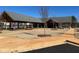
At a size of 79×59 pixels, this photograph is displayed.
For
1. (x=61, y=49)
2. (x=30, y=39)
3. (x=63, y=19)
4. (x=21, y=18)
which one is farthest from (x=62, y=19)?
(x=21, y=18)

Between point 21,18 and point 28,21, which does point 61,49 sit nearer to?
point 28,21

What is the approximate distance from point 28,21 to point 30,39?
0.63m

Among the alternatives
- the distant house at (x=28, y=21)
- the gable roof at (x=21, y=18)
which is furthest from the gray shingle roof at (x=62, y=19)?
the gable roof at (x=21, y=18)

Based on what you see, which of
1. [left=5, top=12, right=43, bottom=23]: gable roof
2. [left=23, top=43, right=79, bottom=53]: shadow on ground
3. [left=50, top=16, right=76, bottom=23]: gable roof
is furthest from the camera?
[left=50, top=16, right=76, bottom=23]: gable roof

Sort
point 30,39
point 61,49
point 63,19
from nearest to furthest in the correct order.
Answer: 1. point 61,49
2. point 30,39
3. point 63,19

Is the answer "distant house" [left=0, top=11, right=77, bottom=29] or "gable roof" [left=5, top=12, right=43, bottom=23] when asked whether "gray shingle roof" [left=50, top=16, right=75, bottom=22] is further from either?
"gable roof" [left=5, top=12, right=43, bottom=23]

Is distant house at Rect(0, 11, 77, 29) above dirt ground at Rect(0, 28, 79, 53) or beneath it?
above

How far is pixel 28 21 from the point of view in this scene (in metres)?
7.74

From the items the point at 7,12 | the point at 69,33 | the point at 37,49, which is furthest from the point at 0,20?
the point at 69,33

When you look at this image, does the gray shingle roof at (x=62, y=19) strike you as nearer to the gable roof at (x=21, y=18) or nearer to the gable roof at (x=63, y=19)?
the gable roof at (x=63, y=19)

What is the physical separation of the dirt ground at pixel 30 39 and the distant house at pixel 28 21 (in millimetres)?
170

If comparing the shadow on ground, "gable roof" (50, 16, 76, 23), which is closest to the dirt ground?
the shadow on ground

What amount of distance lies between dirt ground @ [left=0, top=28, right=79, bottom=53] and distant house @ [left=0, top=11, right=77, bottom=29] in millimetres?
170

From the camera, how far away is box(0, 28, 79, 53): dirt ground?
7.37 m
